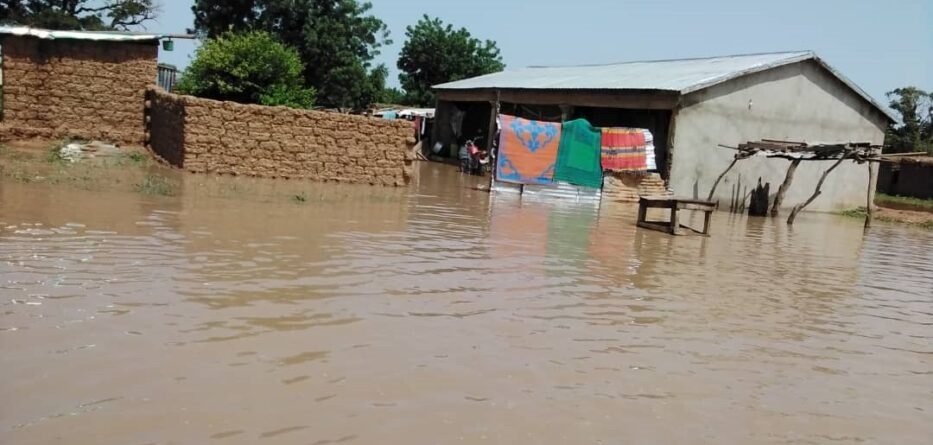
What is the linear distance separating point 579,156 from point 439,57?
22.5 metres

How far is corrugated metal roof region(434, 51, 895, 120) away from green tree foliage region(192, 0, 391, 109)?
5021 mm

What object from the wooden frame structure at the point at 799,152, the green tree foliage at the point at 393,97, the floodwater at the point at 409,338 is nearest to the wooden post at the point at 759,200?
the wooden frame structure at the point at 799,152

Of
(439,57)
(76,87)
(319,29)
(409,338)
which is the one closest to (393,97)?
(439,57)

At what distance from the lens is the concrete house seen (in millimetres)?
17016

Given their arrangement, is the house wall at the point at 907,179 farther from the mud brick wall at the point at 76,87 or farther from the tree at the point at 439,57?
the mud brick wall at the point at 76,87

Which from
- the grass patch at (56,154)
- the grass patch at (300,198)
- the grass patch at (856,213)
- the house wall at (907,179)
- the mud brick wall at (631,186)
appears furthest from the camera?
the house wall at (907,179)

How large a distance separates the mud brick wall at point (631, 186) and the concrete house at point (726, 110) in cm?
48

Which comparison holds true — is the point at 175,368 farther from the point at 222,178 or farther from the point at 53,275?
the point at 222,178

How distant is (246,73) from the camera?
18.2 meters

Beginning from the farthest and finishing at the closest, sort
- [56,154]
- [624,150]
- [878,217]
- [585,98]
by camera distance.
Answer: [878,217] < [585,98] < [624,150] < [56,154]

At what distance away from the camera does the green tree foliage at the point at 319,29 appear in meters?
28.4

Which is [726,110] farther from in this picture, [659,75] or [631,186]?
[631,186]

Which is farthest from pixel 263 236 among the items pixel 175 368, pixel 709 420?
pixel 709 420

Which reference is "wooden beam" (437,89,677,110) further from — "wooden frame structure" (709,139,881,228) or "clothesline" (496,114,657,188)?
"wooden frame structure" (709,139,881,228)
